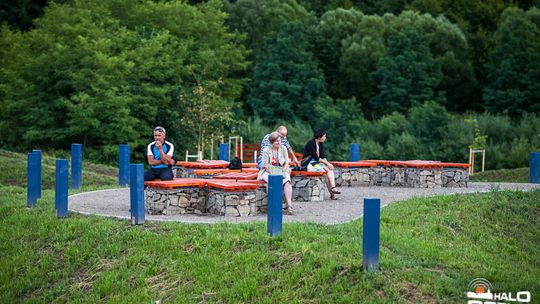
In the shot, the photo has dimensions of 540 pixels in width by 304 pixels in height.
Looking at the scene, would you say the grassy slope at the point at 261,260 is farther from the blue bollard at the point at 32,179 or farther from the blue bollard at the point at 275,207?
the blue bollard at the point at 32,179

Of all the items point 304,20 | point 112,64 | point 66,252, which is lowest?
point 66,252

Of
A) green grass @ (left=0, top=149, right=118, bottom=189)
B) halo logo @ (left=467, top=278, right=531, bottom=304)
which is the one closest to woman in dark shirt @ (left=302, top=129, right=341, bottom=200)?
green grass @ (left=0, top=149, right=118, bottom=189)

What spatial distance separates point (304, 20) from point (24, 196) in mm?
47725

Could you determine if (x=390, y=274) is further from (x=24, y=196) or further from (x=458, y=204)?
(x=24, y=196)

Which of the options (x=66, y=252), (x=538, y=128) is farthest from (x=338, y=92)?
(x=66, y=252)

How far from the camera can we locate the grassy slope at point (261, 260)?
41.7ft

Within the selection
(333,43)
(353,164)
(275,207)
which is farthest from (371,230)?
(333,43)

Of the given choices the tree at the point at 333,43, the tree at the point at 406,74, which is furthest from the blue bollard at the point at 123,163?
the tree at the point at 333,43

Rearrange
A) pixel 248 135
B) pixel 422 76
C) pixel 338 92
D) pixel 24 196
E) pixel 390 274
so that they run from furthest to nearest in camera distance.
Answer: pixel 338 92 → pixel 422 76 → pixel 248 135 → pixel 24 196 → pixel 390 274

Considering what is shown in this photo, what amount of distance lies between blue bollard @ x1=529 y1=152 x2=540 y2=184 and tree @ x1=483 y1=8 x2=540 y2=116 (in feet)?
88.6

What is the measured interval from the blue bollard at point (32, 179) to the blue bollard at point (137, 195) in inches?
151

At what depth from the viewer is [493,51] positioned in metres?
57.5

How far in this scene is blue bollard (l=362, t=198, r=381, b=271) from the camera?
12.6m

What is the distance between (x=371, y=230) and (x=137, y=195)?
5.02 m
